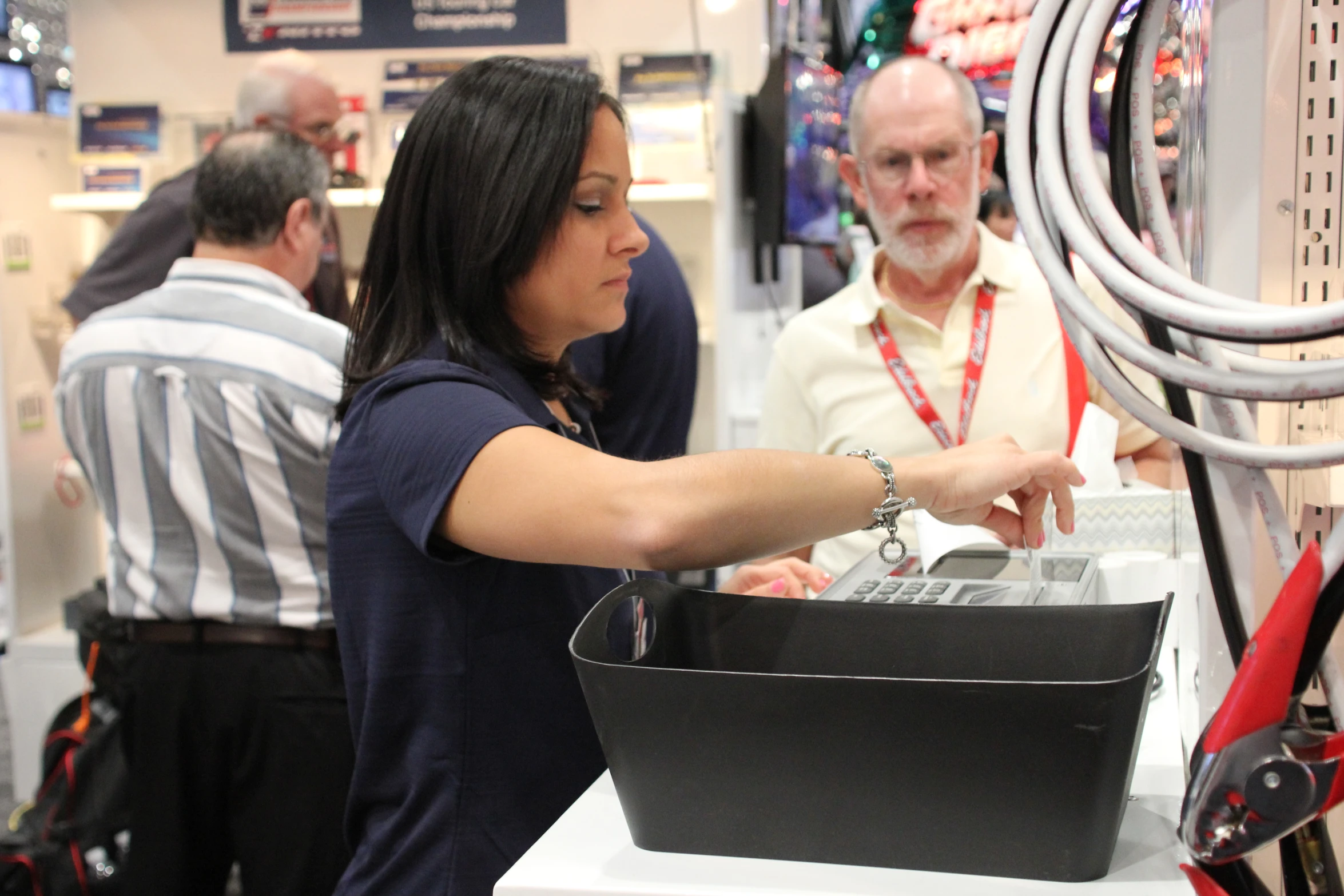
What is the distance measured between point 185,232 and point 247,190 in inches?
31.5

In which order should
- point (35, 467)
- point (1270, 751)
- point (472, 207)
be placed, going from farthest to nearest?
point (35, 467) → point (472, 207) → point (1270, 751)

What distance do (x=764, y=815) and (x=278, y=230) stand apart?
1.92 metres

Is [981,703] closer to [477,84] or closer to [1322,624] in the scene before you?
[1322,624]

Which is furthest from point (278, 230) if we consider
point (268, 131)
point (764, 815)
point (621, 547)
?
point (764, 815)

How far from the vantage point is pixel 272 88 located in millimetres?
3102

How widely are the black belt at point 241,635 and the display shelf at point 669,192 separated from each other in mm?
2015

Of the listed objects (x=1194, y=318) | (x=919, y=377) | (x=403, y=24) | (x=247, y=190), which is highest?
(x=403, y=24)

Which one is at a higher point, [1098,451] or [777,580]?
[1098,451]

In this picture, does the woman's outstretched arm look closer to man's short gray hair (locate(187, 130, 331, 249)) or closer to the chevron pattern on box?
the chevron pattern on box

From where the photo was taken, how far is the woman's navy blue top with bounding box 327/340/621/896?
1185mm

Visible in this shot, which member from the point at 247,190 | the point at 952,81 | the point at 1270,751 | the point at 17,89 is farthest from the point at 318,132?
the point at 17,89

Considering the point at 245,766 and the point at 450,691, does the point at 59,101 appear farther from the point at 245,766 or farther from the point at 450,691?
the point at 450,691

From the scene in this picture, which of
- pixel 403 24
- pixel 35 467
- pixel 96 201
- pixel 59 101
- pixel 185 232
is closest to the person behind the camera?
pixel 185 232

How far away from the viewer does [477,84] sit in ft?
4.22
